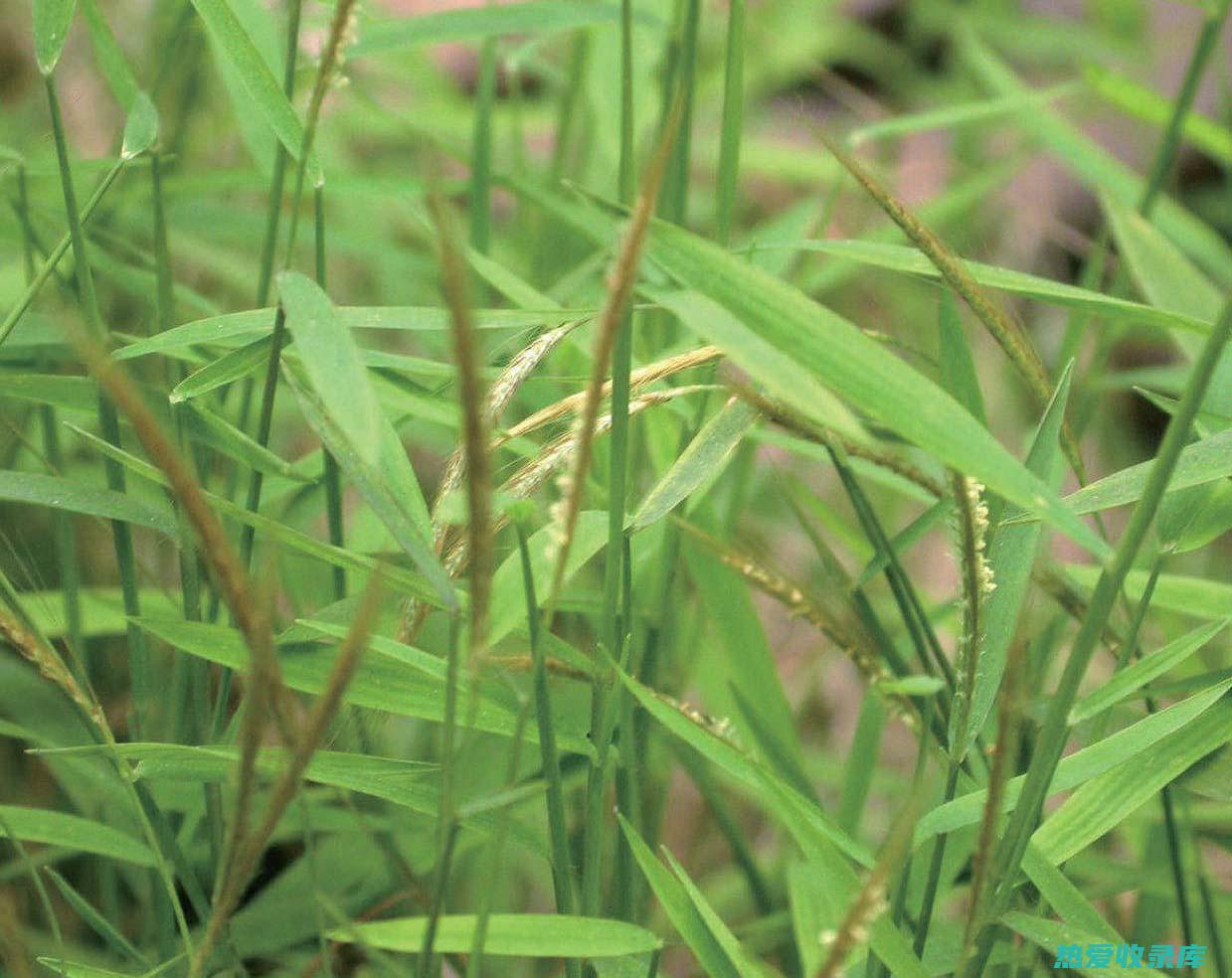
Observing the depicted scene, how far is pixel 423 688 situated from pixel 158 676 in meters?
0.42

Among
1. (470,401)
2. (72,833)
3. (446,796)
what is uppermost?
(470,401)

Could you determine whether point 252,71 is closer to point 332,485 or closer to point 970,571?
point 332,485

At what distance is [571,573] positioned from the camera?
49 centimetres

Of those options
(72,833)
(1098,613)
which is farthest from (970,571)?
(72,833)

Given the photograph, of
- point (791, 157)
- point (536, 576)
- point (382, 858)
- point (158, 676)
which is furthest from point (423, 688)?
point (791, 157)

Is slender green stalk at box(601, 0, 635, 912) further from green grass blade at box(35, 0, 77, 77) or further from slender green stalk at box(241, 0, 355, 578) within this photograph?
green grass blade at box(35, 0, 77, 77)

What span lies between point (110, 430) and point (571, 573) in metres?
0.22

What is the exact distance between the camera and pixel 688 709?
51cm

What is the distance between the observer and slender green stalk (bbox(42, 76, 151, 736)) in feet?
A: 1.66

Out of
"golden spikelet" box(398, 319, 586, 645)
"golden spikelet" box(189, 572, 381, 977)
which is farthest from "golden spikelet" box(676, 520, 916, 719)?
"golden spikelet" box(189, 572, 381, 977)

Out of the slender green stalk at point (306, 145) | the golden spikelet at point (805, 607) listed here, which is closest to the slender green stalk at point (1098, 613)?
the golden spikelet at point (805, 607)

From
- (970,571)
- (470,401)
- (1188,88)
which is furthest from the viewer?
(1188,88)

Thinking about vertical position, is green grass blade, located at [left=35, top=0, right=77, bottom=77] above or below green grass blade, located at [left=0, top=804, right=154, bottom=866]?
above

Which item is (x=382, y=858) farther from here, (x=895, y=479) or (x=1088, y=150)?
(x=1088, y=150)
